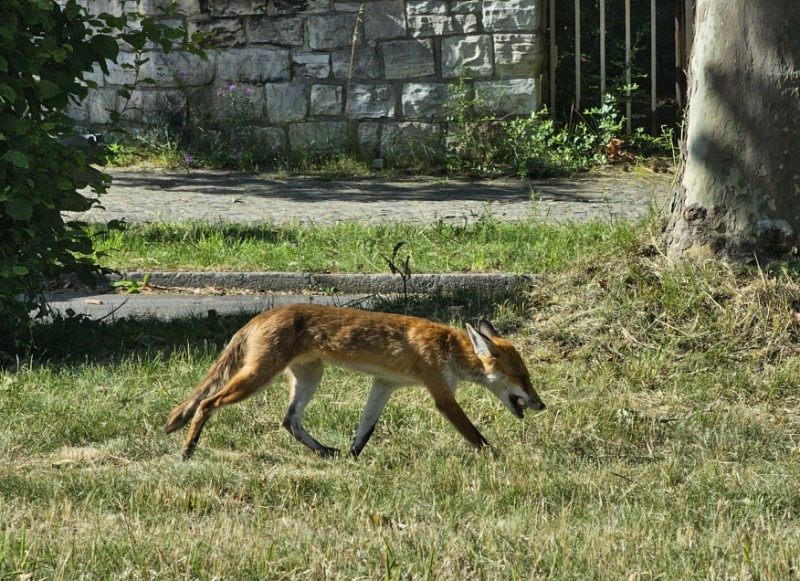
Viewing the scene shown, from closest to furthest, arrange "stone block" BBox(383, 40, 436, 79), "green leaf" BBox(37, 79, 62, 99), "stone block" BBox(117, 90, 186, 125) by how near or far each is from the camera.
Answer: "green leaf" BBox(37, 79, 62, 99) < "stone block" BBox(383, 40, 436, 79) < "stone block" BBox(117, 90, 186, 125)

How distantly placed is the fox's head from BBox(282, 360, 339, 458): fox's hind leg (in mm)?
807

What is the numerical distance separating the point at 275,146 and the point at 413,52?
224 centimetres

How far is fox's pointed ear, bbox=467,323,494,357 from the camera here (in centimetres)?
548

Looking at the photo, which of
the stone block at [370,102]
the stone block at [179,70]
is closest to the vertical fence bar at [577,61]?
the stone block at [370,102]

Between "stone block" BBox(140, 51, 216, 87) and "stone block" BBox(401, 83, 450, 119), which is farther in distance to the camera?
"stone block" BBox(140, 51, 216, 87)

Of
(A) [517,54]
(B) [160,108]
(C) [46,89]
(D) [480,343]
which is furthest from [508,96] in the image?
(D) [480,343]

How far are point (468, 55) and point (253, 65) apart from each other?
2.89 m

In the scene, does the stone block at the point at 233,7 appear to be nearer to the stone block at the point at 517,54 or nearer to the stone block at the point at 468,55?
A: the stone block at the point at 468,55

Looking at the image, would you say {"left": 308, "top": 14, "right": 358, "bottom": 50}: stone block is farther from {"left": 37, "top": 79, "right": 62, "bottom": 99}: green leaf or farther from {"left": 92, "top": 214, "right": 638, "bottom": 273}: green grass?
{"left": 37, "top": 79, "right": 62, "bottom": 99}: green leaf

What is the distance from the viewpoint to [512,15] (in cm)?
1473

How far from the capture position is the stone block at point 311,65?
50.3ft

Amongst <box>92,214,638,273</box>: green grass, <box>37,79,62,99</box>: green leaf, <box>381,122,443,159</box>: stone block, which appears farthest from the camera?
<box>381,122,443,159</box>: stone block

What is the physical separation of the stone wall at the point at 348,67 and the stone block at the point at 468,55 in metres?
0.01

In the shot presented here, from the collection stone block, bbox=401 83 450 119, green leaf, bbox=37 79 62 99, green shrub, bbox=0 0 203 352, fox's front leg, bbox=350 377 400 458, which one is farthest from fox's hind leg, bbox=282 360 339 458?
stone block, bbox=401 83 450 119
